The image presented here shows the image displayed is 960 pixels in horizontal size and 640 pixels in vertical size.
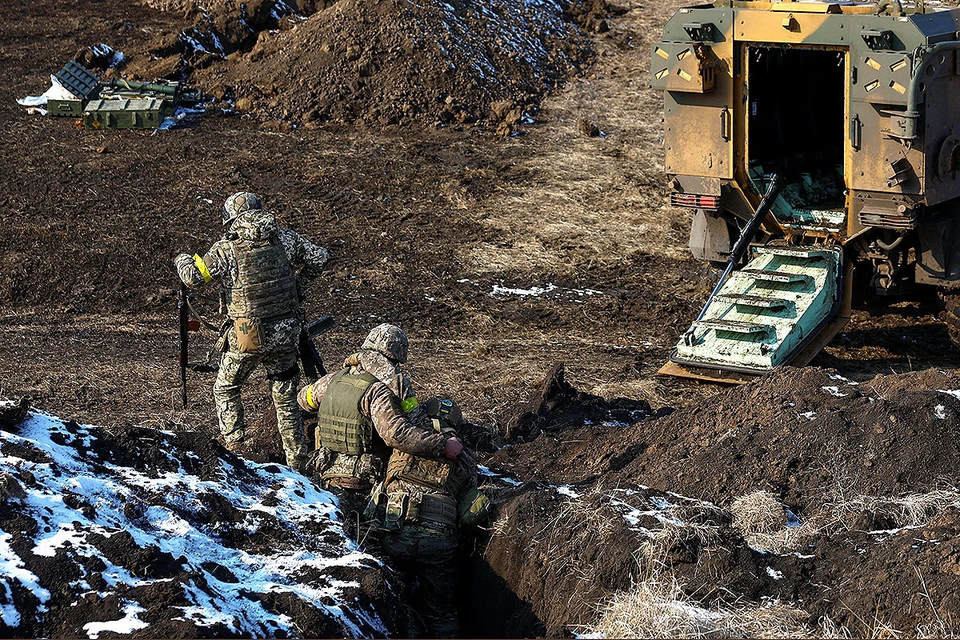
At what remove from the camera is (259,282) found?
8234mm

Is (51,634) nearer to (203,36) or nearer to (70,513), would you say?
(70,513)

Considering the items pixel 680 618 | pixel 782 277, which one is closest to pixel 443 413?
pixel 680 618

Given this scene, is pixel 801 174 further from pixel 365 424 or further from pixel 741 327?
pixel 365 424

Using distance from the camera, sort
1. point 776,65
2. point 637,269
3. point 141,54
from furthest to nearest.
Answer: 1. point 141,54
2. point 637,269
3. point 776,65

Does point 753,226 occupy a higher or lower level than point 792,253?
higher

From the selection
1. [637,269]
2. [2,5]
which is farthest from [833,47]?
[2,5]

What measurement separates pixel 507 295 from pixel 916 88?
166 inches

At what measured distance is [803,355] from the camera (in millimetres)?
9773

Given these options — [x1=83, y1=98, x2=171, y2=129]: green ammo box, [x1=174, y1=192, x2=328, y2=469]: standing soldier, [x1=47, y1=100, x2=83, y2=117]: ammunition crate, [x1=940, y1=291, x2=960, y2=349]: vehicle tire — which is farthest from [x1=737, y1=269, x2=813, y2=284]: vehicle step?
[x1=47, y1=100, x2=83, y2=117]: ammunition crate

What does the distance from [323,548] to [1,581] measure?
1505 mm

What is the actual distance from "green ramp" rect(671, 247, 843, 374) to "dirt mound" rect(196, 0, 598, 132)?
21.6 feet

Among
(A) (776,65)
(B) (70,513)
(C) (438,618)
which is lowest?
(C) (438,618)

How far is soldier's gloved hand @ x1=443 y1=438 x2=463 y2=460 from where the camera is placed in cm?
639

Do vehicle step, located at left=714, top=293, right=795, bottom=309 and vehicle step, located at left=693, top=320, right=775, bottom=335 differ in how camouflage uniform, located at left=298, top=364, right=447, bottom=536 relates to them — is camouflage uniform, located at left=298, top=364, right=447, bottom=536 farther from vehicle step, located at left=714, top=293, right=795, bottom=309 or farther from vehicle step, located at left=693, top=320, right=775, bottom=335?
vehicle step, located at left=714, top=293, right=795, bottom=309
